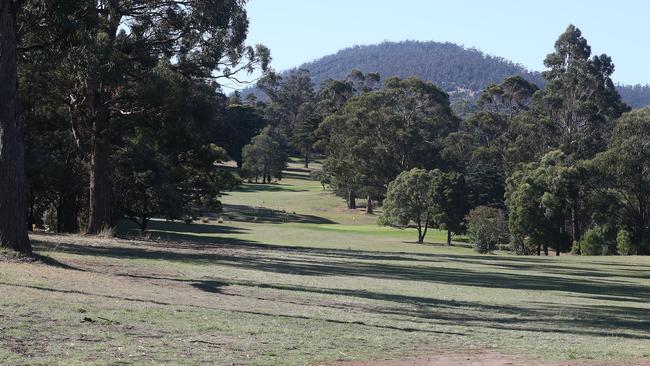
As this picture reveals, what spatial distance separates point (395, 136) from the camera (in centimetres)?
8912

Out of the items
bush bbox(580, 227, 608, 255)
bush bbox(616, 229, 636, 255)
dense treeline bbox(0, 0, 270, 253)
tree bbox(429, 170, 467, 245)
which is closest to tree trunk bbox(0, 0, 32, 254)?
dense treeline bbox(0, 0, 270, 253)

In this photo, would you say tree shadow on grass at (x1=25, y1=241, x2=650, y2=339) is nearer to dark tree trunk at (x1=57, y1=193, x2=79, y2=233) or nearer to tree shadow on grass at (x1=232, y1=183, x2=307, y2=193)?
dark tree trunk at (x1=57, y1=193, x2=79, y2=233)

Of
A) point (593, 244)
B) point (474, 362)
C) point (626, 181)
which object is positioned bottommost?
point (474, 362)

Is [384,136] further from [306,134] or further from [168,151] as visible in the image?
[168,151]

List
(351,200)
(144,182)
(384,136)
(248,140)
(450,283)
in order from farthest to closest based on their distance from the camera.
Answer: (248,140), (351,200), (384,136), (144,182), (450,283)

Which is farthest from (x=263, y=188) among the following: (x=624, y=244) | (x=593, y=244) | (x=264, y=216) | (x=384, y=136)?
(x=624, y=244)

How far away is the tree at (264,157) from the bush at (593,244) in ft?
164

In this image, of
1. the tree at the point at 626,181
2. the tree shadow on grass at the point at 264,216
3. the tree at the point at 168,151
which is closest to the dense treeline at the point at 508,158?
the tree at the point at 626,181

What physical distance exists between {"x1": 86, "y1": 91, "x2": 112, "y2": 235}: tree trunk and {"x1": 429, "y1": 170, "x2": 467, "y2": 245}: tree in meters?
35.5

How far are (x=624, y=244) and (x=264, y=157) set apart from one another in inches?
2282

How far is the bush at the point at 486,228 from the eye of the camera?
59188 millimetres

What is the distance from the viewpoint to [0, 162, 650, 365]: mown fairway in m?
10.3

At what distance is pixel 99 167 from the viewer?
33031 millimetres

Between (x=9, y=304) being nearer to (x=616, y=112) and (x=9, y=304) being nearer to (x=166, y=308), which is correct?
(x=166, y=308)
